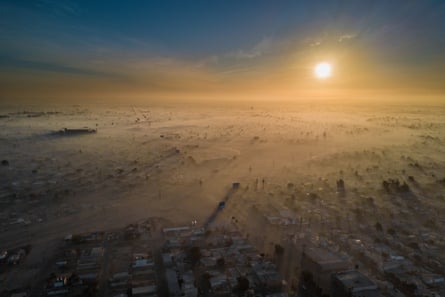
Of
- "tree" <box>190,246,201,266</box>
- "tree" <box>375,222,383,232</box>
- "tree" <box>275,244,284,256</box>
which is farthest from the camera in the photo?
"tree" <box>375,222,383,232</box>

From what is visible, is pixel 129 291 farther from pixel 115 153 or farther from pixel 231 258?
pixel 115 153

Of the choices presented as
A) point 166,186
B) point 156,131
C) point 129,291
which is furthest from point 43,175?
point 156,131

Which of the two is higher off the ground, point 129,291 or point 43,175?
point 43,175

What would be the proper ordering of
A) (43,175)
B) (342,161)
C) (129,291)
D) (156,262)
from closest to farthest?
(129,291) < (156,262) < (43,175) < (342,161)

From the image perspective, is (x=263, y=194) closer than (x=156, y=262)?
Answer: No

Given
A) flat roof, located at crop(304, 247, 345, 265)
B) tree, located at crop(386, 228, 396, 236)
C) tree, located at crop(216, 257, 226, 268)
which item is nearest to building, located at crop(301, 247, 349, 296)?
flat roof, located at crop(304, 247, 345, 265)

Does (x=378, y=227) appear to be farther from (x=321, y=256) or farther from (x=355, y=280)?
(x=355, y=280)

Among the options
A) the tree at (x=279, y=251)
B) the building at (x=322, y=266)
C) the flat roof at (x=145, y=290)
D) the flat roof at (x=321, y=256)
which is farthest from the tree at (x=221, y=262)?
the flat roof at (x=321, y=256)

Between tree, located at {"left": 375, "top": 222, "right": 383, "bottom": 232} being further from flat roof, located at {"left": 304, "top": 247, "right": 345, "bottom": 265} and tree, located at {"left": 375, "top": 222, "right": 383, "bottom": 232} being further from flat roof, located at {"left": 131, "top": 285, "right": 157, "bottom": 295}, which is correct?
flat roof, located at {"left": 131, "top": 285, "right": 157, "bottom": 295}
